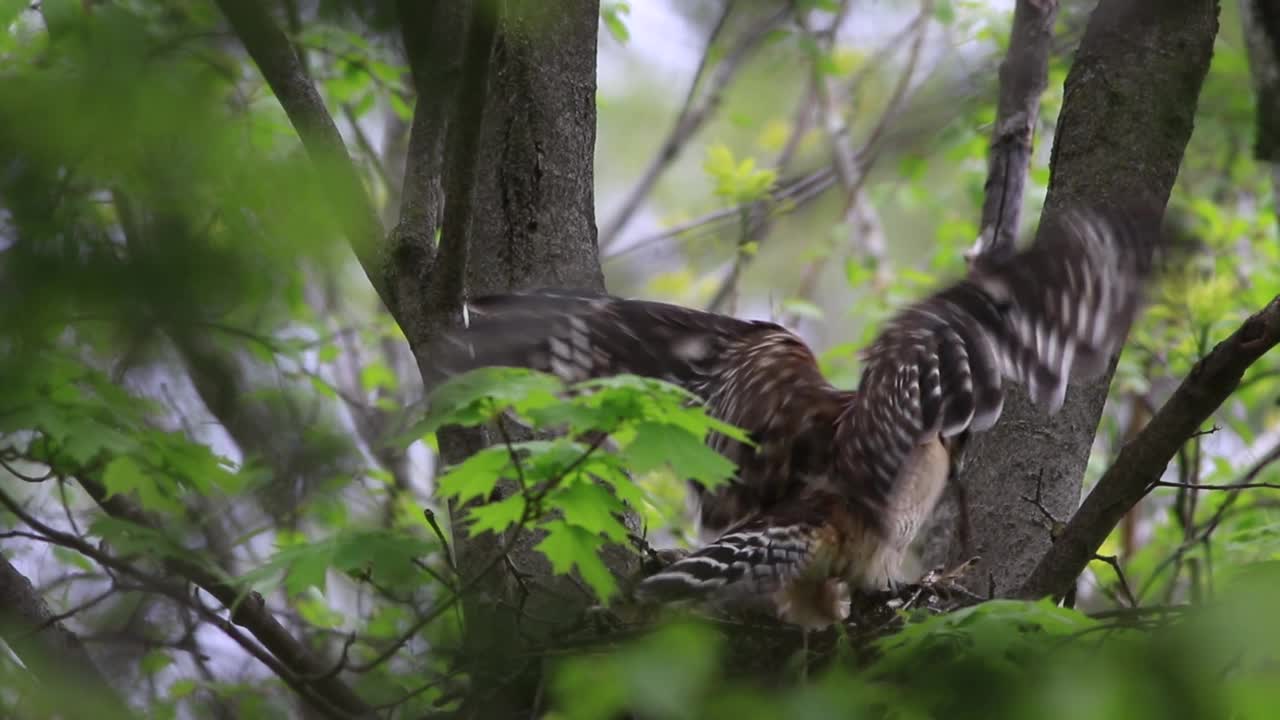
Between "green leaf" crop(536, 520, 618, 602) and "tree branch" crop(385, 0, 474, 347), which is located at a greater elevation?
"tree branch" crop(385, 0, 474, 347)

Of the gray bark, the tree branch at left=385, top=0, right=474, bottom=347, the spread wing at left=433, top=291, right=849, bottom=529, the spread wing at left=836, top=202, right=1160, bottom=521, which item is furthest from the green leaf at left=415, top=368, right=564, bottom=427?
the gray bark

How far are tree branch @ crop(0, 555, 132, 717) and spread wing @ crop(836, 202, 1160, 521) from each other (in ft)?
6.21

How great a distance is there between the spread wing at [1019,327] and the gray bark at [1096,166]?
493 millimetres

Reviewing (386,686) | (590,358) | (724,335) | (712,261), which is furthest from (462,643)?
(712,261)

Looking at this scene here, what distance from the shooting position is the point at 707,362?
4.05 m

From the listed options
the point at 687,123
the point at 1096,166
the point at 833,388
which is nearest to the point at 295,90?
the point at 833,388

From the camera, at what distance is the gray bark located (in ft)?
12.3

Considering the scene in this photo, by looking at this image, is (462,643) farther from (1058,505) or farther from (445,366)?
(1058,505)

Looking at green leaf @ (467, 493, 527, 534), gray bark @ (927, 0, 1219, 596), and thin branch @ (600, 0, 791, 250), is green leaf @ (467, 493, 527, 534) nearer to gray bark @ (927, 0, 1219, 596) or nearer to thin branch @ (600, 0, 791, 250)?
gray bark @ (927, 0, 1219, 596)

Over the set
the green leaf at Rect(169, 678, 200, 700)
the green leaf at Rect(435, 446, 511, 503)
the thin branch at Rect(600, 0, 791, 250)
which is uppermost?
the thin branch at Rect(600, 0, 791, 250)

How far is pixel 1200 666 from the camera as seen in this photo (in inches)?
55.4

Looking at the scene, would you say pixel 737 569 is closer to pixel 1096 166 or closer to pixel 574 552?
pixel 574 552

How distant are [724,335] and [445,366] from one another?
1.32m

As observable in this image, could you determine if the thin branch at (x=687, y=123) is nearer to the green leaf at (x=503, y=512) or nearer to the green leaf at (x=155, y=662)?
the green leaf at (x=155, y=662)
